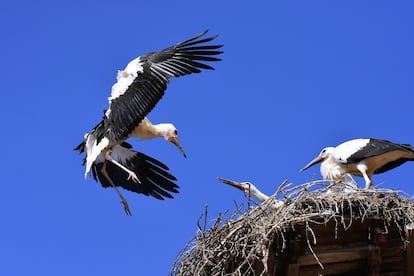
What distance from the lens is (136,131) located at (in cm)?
970

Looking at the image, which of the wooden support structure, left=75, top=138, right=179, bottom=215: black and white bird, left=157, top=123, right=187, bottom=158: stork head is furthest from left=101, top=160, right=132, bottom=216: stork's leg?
the wooden support structure

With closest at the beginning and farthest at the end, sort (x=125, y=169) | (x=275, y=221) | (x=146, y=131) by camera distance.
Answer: (x=275, y=221)
(x=125, y=169)
(x=146, y=131)

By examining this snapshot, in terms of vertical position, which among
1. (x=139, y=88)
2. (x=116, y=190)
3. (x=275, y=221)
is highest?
(x=139, y=88)

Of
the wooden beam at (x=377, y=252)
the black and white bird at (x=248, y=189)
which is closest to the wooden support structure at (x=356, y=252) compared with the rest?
the wooden beam at (x=377, y=252)

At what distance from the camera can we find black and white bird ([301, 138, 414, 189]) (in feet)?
30.9

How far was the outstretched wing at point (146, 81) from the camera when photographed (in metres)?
8.77

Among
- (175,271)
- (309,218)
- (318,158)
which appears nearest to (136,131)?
(318,158)

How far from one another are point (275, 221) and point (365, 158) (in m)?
3.13

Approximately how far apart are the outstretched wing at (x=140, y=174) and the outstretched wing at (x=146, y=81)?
0.86 metres

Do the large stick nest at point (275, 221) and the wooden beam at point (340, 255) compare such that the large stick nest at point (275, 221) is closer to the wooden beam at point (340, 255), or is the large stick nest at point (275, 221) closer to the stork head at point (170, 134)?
the wooden beam at point (340, 255)

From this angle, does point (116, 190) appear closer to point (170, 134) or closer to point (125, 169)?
point (125, 169)

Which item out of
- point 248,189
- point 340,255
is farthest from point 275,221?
point 248,189

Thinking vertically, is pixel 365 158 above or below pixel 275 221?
above

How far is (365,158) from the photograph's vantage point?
9539 mm
